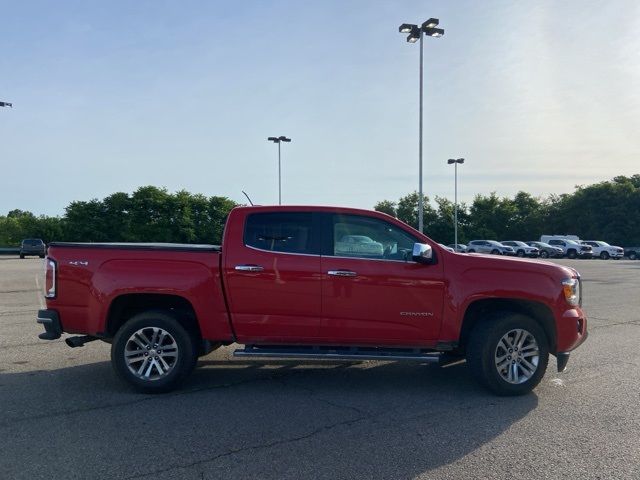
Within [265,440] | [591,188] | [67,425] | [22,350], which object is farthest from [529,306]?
[591,188]

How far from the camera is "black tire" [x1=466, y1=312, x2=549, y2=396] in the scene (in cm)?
589

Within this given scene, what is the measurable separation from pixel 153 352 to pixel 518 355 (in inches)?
152

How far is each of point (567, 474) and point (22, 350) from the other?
712 cm

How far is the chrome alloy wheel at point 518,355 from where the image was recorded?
19.6 feet

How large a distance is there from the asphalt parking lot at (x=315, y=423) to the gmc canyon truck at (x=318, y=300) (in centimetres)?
43

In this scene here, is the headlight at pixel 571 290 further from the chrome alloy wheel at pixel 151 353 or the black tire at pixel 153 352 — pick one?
the chrome alloy wheel at pixel 151 353

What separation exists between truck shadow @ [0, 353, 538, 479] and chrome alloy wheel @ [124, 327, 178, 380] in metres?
0.26

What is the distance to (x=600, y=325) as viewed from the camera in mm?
10453

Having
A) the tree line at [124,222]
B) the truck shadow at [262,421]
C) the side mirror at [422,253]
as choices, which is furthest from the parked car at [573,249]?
the side mirror at [422,253]

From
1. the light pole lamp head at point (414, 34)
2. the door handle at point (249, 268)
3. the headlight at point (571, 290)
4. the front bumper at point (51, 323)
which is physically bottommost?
the front bumper at point (51, 323)

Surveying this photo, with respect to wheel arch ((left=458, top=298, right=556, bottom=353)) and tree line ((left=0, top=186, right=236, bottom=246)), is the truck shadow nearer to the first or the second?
wheel arch ((left=458, top=298, right=556, bottom=353))

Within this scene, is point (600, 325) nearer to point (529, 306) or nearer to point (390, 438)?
point (529, 306)

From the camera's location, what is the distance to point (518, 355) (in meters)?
6.01

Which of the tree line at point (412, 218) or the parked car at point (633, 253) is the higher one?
the tree line at point (412, 218)
